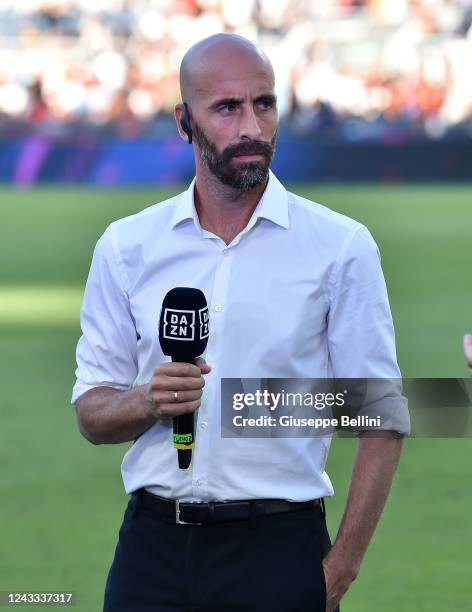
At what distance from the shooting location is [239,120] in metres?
3.40

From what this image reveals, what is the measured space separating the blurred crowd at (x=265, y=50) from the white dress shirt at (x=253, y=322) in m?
28.0

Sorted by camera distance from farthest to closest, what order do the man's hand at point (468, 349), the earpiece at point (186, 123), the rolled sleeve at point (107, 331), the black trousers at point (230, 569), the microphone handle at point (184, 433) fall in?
the earpiece at point (186, 123), the rolled sleeve at point (107, 331), the black trousers at point (230, 569), the microphone handle at point (184, 433), the man's hand at point (468, 349)

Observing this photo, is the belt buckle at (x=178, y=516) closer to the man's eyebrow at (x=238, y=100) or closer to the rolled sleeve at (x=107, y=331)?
the rolled sleeve at (x=107, y=331)

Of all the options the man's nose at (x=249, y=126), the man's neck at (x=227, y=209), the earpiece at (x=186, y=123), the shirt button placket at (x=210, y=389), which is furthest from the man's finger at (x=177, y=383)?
the earpiece at (x=186, y=123)

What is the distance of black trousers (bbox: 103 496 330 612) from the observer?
325 cm

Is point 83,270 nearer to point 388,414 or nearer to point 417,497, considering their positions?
point 417,497

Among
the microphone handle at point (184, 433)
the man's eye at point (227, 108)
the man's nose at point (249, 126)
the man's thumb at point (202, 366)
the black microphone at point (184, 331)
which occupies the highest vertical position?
the man's eye at point (227, 108)

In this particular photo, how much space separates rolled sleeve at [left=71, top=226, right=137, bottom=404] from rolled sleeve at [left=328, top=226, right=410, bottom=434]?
1.58 ft

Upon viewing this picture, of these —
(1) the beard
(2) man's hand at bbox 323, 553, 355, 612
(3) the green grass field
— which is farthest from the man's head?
(3) the green grass field

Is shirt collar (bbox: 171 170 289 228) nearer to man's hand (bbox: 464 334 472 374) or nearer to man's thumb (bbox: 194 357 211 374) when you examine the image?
man's thumb (bbox: 194 357 211 374)

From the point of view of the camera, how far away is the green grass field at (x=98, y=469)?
6.44 metres

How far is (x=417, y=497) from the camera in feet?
25.6

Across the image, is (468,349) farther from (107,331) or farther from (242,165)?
(107,331)

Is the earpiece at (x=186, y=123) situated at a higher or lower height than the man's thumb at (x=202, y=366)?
higher
